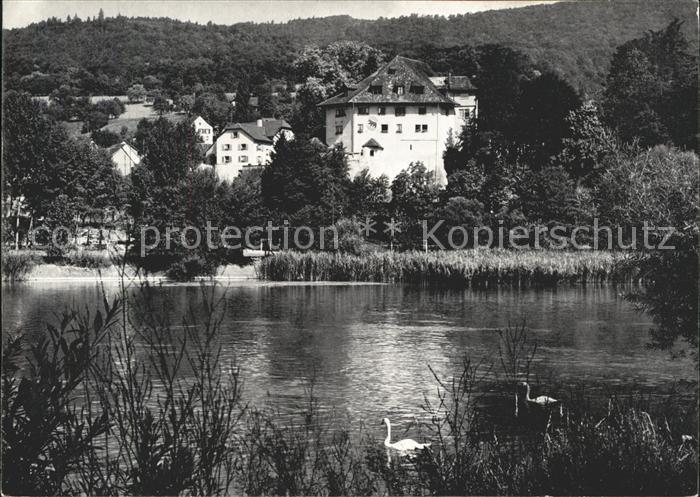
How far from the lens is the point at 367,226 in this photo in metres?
60.8

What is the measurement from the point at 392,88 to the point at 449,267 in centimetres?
2864

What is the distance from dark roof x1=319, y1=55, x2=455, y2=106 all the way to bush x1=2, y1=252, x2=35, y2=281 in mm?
28834

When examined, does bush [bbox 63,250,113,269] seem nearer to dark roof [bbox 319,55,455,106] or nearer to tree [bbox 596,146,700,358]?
dark roof [bbox 319,55,455,106]

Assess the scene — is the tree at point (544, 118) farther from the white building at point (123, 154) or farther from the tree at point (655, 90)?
the white building at point (123, 154)

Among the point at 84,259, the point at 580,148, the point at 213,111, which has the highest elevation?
the point at 213,111

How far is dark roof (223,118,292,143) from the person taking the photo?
9400cm

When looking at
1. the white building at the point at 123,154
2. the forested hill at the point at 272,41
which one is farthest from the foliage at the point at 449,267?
the white building at the point at 123,154

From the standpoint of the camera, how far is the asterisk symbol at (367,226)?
60.8 meters

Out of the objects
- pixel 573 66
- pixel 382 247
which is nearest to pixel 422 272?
pixel 382 247

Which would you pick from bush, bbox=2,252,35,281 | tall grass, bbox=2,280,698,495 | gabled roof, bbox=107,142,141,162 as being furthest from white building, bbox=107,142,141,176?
tall grass, bbox=2,280,698,495

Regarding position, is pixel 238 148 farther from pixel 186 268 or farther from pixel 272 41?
pixel 186 268

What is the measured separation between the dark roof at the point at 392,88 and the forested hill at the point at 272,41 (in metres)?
4.23

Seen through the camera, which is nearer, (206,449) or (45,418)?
(206,449)

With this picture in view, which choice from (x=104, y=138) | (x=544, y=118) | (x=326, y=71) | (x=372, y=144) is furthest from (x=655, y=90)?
(x=104, y=138)
